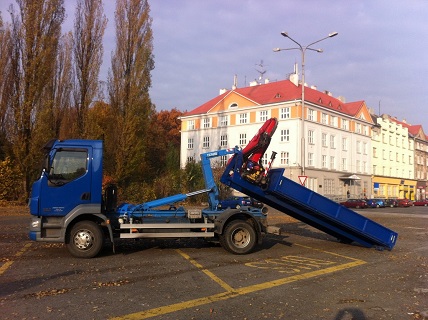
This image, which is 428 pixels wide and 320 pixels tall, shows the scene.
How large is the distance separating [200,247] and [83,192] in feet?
13.5

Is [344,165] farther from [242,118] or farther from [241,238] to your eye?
[241,238]

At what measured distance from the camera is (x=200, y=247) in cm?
1277

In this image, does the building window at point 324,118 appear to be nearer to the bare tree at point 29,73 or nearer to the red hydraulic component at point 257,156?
the bare tree at point 29,73

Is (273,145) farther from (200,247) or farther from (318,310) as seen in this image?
(318,310)

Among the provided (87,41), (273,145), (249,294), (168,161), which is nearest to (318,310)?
(249,294)

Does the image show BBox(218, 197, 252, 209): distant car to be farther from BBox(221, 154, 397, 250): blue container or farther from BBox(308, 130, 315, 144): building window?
BBox(308, 130, 315, 144): building window

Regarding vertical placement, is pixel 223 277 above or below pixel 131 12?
below

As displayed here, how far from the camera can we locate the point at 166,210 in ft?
37.7

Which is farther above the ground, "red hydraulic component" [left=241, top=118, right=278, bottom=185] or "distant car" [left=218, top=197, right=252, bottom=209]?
"red hydraulic component" [left=241, top=118, right=278, bottom=185]

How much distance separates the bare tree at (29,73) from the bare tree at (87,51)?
8.67 feet

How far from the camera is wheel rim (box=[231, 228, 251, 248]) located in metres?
11.4

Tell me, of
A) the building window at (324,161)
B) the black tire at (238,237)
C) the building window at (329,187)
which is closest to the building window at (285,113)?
the building window at (324,161)

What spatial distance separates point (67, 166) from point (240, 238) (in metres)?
4.94

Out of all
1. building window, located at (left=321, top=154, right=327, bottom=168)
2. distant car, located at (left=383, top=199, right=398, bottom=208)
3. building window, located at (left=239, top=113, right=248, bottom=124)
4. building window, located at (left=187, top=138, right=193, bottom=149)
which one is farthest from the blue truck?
building window, located at (left=187, top=138, right=193, bottom=149)
